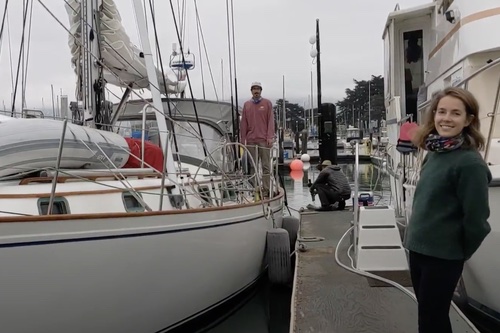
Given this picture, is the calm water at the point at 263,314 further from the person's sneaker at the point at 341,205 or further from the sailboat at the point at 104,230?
the person's sneaker at the point at 341,205

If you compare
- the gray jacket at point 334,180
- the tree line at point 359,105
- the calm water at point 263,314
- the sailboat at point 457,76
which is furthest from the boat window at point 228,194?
the tree line at point 359,105

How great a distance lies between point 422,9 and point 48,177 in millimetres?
7180

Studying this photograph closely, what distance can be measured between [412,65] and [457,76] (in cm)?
414

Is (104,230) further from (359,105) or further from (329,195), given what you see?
(359,105)

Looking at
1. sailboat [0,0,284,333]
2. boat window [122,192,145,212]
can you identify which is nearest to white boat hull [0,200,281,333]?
sailboat [0,0,284,333]

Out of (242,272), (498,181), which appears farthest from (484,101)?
(242,272)

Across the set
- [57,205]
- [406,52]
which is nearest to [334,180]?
[406,52]

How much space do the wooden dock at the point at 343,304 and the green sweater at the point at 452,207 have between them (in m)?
1.55

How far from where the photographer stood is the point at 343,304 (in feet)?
14.5

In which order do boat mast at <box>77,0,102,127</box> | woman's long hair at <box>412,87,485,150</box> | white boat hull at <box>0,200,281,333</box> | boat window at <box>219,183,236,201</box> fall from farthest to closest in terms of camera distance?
boat window at <box>219,183,236,201</box> → boat mast at <box>77,0,102,127</box> → white boat hull at <box>0,200,281,333</box> → woman's long hair at <box>412,87,485,150</box>

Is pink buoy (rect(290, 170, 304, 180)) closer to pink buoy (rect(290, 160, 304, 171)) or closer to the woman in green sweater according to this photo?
pink buoy (rect(290, 160, 304, 171))

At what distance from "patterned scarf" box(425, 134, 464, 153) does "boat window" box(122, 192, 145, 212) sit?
8.82ft

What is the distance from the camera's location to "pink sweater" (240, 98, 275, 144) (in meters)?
7.72

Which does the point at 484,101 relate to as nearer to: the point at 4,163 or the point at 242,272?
the point at 242,272
